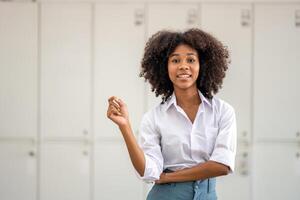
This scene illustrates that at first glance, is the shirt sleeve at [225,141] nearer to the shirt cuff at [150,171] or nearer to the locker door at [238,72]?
the shirt cuff at [150,171]

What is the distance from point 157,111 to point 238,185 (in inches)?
83.9

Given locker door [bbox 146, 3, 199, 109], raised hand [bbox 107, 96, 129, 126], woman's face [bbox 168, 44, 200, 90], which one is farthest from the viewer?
locker door [bbox 146, 3, 199, 109]

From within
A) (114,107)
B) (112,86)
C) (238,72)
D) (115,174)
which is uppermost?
(238,72)

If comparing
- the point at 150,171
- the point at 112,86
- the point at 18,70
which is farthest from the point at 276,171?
the point at 150,171

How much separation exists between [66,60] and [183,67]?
210 centimetres

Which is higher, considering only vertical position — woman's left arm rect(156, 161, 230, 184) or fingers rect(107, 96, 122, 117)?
fingers rect(107, 96, 122, 117)

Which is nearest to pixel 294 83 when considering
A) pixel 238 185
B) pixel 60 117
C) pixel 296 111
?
pixel 296 111

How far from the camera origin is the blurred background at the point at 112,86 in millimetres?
3566

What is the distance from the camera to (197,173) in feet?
5.17

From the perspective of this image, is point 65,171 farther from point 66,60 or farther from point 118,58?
point 118,58

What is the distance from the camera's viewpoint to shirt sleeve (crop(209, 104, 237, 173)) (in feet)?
5.21

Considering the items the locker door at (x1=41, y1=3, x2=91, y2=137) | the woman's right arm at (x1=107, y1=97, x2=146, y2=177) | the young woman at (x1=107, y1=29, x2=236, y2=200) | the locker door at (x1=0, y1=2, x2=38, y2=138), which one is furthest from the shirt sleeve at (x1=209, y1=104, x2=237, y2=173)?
the locker door at (x1=0, y1=2, x2=38, y2=138)

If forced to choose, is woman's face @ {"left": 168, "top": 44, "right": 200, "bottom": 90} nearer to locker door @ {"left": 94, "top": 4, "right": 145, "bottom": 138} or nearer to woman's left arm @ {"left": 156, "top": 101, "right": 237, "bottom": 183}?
woman's left arm @ {"left": 156, "top": 101, "right": 237, "bottom": 183}

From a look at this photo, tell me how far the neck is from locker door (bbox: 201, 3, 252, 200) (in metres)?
1.93
